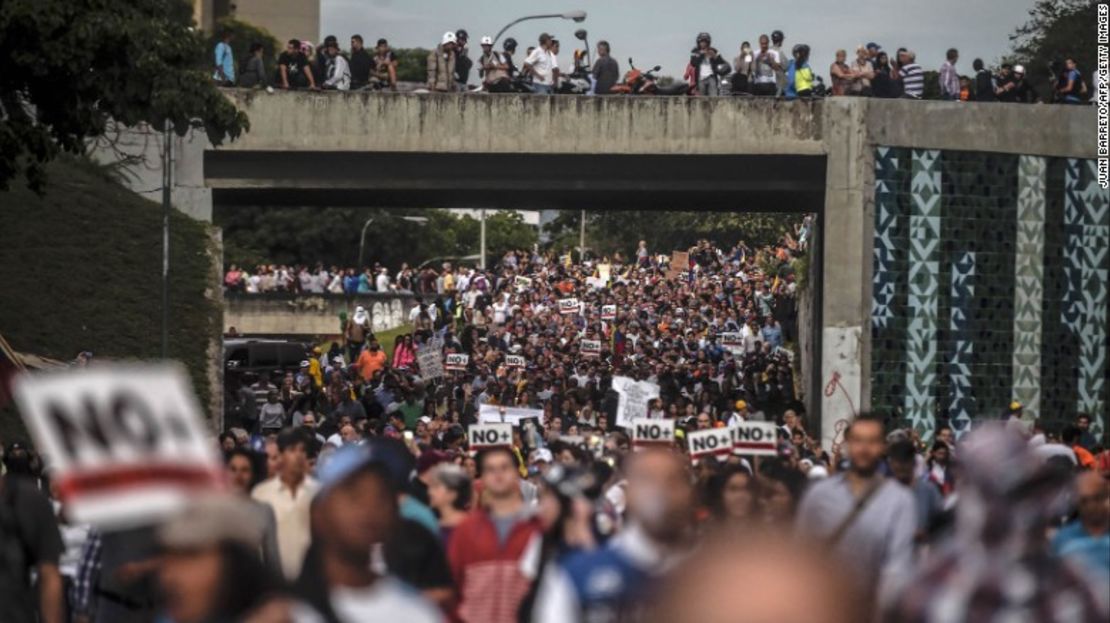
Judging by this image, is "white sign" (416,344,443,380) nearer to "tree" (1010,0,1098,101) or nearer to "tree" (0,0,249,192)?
"tree" (0,0,249,192)

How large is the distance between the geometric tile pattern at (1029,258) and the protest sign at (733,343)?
8.73 metres

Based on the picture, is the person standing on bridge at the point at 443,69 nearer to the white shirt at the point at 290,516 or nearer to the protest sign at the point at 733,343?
the protest sign at the point at 733,343

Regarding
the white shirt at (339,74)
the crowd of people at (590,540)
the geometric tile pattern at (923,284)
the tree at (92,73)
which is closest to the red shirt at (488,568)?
the crowd of people at (590,540)

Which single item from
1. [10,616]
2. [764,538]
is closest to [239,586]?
[764,538]

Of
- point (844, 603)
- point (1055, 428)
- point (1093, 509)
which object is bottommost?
point (1055, 428)

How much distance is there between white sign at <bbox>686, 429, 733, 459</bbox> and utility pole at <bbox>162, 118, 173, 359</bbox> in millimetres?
15663

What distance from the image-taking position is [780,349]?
149 ft

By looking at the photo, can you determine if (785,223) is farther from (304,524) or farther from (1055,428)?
(304,524)

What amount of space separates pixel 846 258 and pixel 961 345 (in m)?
2.26

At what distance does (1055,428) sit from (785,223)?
48.3m

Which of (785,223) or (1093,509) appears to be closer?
(1093,509)

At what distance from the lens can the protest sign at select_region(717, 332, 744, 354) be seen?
1786 inches

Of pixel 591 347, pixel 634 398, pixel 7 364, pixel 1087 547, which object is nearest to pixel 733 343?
pixel 591 347

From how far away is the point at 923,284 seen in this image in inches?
1454
